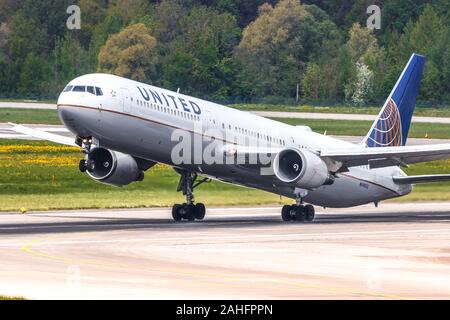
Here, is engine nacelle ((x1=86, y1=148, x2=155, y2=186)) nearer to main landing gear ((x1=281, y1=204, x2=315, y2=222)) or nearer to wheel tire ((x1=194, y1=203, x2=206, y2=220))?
wheel tire ((x1=194, y1=203, x2=206, y2=220))

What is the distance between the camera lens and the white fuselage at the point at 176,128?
137 feet

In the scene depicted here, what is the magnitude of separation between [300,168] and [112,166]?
22.1ft

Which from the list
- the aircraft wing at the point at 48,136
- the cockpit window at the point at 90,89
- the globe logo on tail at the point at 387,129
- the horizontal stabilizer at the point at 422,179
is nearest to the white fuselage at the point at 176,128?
the cockpit window at the point at 90,89

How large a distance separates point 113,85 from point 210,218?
832 cm

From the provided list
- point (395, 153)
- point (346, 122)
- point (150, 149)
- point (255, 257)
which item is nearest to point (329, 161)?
point (395, 153)

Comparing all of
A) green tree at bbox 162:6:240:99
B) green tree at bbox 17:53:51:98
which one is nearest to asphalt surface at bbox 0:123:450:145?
green tree at bbox 162:6:240:99

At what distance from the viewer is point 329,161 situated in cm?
4650

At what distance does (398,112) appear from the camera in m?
52.6

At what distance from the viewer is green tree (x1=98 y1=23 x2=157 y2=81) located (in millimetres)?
120688

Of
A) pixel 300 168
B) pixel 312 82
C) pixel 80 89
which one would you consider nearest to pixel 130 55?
pixel 312 82

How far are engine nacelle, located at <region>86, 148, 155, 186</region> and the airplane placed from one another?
4 centimetres

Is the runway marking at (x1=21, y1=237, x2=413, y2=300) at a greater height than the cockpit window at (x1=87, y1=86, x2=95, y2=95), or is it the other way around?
the cockpit window at (x1=87, y1=86, x2=95, y2=95)

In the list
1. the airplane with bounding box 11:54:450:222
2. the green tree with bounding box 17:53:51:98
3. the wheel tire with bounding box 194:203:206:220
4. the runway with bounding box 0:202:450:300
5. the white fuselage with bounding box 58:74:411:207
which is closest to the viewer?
the runway with bounding box 0:202:450:300

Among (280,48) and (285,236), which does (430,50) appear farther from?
(285,236)
